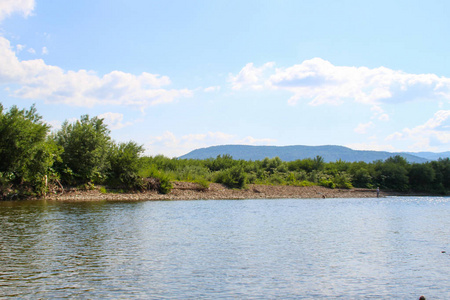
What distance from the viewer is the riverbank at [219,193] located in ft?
120

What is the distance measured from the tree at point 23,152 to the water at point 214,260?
448 inches

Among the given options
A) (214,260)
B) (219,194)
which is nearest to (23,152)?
(219,194)

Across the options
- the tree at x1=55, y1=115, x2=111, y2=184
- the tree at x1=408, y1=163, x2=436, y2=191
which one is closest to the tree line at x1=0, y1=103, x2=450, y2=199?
the tree at x1=55, y1=115, x2=111, y2=184

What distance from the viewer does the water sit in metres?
9.20

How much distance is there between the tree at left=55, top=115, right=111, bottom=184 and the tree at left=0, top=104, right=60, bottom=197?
3.09 m

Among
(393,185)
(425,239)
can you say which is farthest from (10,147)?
(393,185)

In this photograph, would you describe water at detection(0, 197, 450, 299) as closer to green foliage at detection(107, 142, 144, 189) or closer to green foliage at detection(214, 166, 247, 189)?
green foliage at detection(107, 142, 144, 189)

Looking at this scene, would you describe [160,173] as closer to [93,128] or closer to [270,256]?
[93,128]

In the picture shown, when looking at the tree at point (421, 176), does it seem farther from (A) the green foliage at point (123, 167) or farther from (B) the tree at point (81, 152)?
(B) the tree at point (81, 152)

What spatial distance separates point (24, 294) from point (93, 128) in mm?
31470

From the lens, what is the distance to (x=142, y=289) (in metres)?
9.15

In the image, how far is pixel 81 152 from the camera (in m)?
36.9

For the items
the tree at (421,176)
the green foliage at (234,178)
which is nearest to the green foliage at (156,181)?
the green foliage at (234,178)

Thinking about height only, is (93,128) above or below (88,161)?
above
